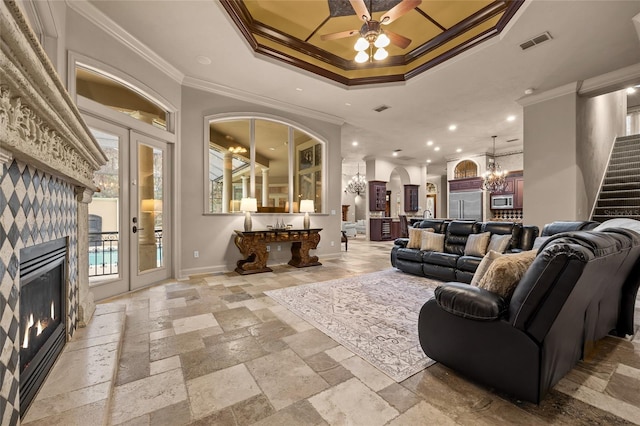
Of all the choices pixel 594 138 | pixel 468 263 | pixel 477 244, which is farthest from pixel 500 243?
pixel 594 138

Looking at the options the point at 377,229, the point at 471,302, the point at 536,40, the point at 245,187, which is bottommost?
the point at 377,229

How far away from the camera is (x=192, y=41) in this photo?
11.7 ft

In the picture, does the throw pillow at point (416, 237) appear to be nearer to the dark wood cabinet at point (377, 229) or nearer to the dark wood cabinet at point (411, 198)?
the dark wood cabinet at point (377, 229)

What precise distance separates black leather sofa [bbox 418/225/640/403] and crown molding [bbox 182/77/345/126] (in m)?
4.93

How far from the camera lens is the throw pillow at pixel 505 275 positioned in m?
1.68

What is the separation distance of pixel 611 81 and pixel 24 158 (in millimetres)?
7215

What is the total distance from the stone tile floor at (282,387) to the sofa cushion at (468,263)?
1.57 m

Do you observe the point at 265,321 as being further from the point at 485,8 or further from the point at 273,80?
the point at 485,8

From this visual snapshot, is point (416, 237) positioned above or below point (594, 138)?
below

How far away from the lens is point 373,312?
9.70 ft

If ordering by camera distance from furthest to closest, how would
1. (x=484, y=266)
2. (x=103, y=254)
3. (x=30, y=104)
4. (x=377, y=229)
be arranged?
(x=377, y=229)
(x=103, y=254)
(x=484, y=266)
(x=30, y=104)

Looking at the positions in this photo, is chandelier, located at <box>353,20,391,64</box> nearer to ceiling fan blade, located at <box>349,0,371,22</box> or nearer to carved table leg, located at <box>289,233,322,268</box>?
ceiling fan blade, located at <box>349,0,371,22</box>

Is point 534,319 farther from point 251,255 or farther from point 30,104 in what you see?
point 251,255

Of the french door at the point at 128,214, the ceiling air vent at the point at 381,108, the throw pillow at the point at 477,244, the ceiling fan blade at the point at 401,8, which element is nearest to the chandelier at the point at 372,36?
the ceiling fan blade at the point at 401,8
